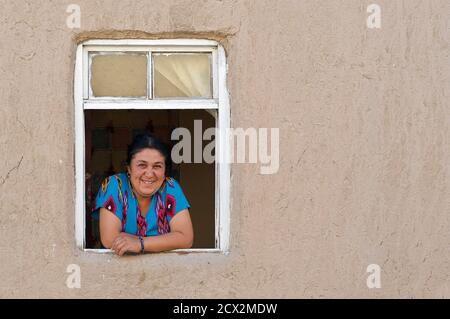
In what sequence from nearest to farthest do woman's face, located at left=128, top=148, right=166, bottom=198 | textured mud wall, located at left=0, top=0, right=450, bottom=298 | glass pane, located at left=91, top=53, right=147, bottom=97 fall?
textured mud wall, located at left=0, top=0, right=450, bottom=298, glass pane, located at left=91, top=53, right=147, bottom=97, woman's face, located at left=128, top=148, right=166, bottom=198

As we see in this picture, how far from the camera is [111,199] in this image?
588cm

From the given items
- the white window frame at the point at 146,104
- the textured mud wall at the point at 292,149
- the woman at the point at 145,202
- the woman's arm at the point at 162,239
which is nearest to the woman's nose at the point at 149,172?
the woman at the point at 145,202

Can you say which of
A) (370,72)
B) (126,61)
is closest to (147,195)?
(126,61)

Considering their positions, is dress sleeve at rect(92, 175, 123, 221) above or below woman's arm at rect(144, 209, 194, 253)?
above

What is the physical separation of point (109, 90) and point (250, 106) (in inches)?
33.6

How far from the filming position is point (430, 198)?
5703 mm

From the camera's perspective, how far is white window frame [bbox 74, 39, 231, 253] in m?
5.68

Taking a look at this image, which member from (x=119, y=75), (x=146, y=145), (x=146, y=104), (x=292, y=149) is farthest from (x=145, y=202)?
(x=292, y=149)

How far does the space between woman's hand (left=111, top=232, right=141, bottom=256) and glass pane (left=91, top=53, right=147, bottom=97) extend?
86 cm

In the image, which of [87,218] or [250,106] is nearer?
[250,106]

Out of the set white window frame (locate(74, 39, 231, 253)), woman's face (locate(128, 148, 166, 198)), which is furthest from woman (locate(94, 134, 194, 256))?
white window frame (locate(74, 39, 231, 253))

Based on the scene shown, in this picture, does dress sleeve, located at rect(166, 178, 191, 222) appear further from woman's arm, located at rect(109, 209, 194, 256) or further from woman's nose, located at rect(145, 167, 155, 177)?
woman's nose, located at rect(145, 167, 155, 177)

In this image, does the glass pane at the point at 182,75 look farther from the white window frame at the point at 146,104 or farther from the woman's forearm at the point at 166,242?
the woman's forearm at the point at 166,242
